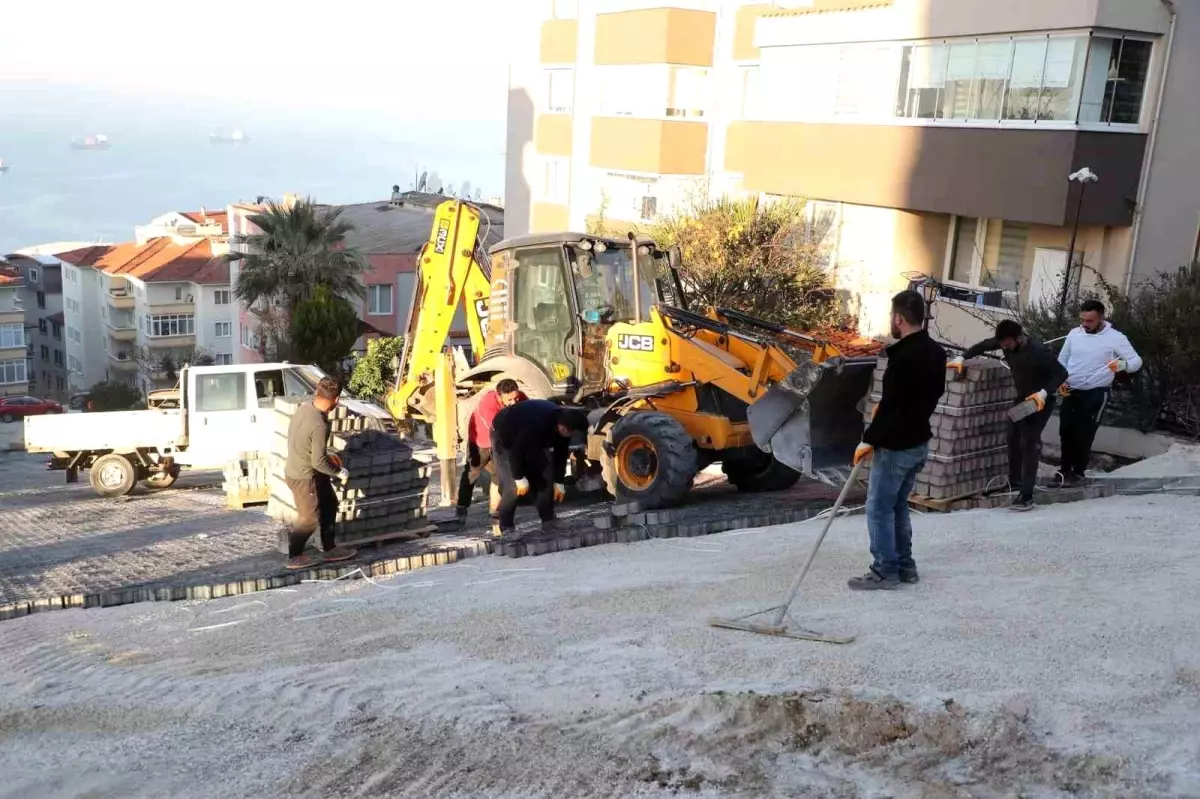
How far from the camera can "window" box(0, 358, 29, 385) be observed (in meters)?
77.2

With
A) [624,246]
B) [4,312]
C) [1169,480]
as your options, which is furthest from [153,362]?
[1169,480]

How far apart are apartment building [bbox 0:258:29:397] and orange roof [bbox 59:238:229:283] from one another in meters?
4.38

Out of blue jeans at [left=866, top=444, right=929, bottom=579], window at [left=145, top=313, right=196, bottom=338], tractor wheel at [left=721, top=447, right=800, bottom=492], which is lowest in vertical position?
window at [left=145, top=313, right=196, bottom=338]

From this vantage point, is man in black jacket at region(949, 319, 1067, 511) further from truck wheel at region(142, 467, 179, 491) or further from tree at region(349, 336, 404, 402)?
tree at region(349, 336, 404, 402)

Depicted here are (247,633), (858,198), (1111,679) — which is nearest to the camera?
(1111,679)

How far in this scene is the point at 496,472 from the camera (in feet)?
33.7

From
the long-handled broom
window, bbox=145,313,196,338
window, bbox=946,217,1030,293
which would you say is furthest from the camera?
window, bbox=145,313,196,338

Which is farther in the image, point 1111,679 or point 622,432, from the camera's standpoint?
point 622,432

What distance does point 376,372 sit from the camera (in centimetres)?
2772

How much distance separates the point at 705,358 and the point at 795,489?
2.06 meters

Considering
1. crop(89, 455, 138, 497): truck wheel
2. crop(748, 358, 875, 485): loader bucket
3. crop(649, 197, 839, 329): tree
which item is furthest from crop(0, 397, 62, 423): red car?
crop(748, 358, 875, 485): loader bucket

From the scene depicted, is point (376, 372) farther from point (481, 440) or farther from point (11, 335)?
point (11, 335)

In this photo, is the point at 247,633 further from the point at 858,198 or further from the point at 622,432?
the point at 858,198

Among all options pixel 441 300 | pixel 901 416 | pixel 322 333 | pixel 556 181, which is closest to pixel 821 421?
pixel 901 416
